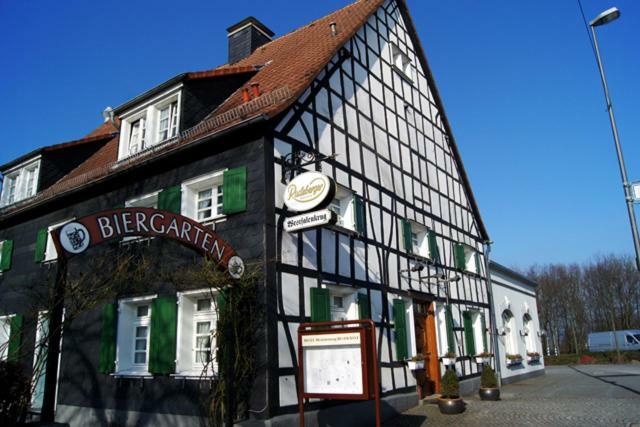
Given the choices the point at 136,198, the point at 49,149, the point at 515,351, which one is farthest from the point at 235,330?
the point at 515,351

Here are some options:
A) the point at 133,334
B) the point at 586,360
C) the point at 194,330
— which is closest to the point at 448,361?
the point at 194,330

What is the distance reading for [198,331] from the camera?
361 inches

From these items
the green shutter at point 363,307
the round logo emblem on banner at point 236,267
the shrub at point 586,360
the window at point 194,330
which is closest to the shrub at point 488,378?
the green shutter at point 363,307

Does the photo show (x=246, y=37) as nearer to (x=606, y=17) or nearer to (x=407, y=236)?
(x=407, y=236)

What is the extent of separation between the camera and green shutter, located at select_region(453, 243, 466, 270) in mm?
15812

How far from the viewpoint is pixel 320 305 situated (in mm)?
9047

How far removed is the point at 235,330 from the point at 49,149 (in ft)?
30.5

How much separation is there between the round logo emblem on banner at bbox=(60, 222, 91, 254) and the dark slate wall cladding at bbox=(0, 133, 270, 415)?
2.85 metres

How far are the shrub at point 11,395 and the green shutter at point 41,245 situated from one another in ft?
18.7

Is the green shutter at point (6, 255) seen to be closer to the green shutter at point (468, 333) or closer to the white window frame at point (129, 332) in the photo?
the white window frame at point (129, 332)

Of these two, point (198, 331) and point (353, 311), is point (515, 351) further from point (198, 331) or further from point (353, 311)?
point (198, 331)

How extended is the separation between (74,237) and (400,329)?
24.1ft

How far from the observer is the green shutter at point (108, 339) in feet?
32.8

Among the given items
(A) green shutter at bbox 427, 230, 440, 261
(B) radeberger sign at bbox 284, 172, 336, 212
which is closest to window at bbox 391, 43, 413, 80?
(A) green shutter at bbox 427, 230, 440, 261
